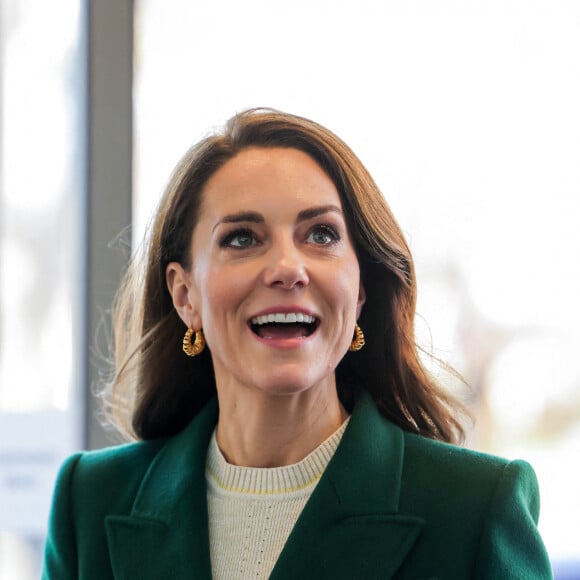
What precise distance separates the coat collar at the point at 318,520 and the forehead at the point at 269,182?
38 cm

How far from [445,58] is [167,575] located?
1400 millimetres

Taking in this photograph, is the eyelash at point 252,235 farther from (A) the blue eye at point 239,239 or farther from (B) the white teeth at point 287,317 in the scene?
(B) the white teeth at point 287,317

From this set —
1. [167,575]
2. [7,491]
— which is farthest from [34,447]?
[167,575]

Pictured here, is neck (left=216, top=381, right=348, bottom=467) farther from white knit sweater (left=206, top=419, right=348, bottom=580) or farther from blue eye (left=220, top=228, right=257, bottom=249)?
blue eye (left=220, top=228, right=257, bottom=249)

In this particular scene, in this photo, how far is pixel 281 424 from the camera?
1.72m

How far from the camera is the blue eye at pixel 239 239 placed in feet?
5.53

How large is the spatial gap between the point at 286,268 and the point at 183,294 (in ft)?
1.02

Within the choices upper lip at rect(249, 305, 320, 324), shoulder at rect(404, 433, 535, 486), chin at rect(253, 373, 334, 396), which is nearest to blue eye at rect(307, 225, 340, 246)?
upper lip at rect(249, 305, 320, 324)

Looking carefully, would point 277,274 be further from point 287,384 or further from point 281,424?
point 281,424

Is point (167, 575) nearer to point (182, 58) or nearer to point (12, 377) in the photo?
point (12, 377)

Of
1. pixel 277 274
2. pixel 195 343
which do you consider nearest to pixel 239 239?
pixel 277 274

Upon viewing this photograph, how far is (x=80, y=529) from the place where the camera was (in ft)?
6.05

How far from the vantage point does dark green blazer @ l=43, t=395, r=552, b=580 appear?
61.9 inches

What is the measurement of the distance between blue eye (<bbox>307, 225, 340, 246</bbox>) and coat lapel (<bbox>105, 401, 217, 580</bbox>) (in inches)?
17.2
